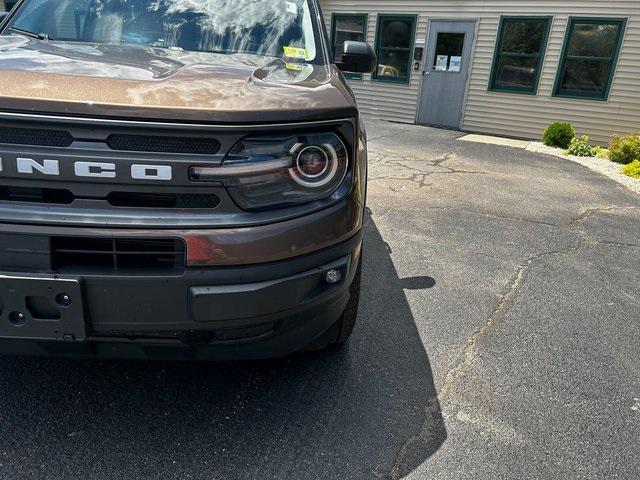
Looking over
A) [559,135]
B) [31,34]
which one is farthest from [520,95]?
[31,34]

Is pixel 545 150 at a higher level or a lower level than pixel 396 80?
lower

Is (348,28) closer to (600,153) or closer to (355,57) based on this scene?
(600,153)

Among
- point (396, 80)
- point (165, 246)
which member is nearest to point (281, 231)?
point (165, 246)

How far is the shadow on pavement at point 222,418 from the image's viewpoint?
203cm

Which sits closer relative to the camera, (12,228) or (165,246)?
(12,228)

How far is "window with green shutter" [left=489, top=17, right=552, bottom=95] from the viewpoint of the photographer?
1144 centimetres

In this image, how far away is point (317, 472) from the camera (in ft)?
6.66

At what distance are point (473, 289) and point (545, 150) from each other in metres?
8.07

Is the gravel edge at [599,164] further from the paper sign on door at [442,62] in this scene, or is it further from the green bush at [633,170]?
the paper sign on door at [442,62]

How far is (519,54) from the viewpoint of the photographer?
11695 millimetres

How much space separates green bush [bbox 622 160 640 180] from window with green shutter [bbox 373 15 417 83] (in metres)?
6.17

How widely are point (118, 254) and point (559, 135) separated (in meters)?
11.2

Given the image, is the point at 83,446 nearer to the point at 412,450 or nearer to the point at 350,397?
the point at 350,397

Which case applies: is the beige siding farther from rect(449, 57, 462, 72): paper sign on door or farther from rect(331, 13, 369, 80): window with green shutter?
rect(449, 57, 462, 72): paper sign on door
